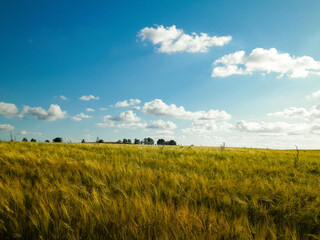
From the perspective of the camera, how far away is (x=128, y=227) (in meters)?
1.38

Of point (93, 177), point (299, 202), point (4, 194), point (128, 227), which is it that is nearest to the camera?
point (128, 227)

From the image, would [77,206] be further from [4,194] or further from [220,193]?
[220,193]

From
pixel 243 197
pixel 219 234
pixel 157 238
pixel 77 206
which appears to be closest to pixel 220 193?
pixel 243 197

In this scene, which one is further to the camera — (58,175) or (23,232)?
(58,175)

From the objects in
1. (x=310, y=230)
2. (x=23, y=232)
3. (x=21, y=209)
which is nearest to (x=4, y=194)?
(x=21, y=209)

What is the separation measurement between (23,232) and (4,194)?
764mm

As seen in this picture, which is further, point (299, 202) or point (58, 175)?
point (58, 175)

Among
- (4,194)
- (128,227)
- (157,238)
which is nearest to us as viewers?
(157,238)

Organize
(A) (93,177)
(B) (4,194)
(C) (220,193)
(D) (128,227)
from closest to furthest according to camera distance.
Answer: (D) (128,227), (B) (4,194), (C) (220,193), (A) (93,177)

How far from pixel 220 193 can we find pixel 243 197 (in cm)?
31

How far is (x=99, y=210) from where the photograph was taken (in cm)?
163

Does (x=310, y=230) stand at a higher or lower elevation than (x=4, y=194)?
lower

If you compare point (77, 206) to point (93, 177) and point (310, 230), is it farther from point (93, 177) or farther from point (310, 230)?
point (310, 230)

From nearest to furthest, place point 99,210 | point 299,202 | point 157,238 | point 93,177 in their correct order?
1. point 157,238
2. point 99,210
3. point 299,202
4. point 93,177
